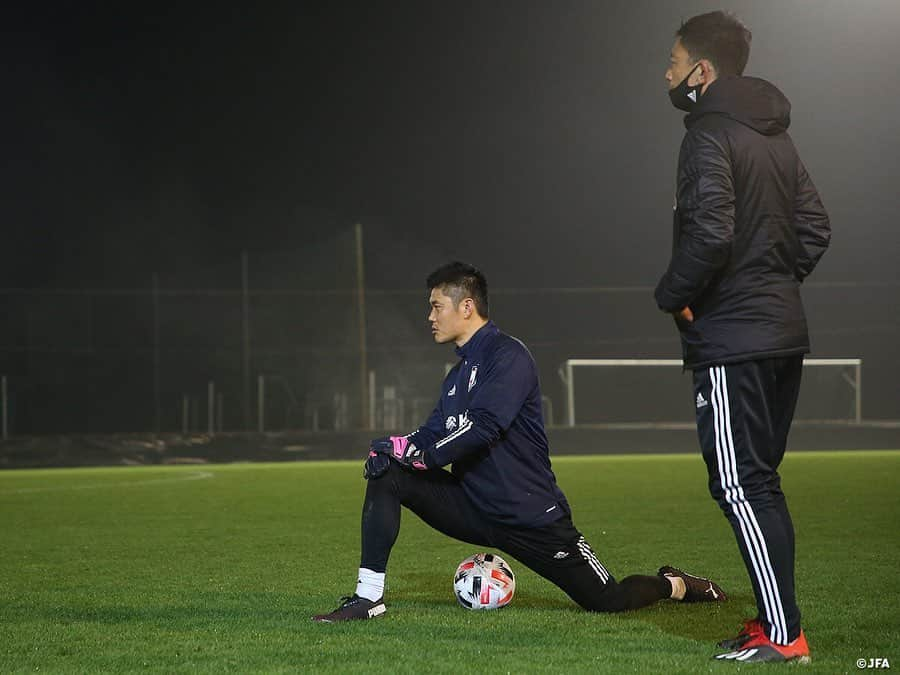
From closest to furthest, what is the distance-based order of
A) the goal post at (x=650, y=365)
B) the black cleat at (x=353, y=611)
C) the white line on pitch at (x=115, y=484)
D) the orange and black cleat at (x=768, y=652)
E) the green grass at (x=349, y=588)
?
the orange and black cleat at (x=768, y=652) < the green grass at (x=349, y=588) < the black cleat at (x=353, y=611) < the white line on pitch at (x=115, y=484) < the goal post at (x=650, y=365)

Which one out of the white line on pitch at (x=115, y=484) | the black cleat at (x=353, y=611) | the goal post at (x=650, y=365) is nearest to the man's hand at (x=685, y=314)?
the black cleat at (x=353, y=611)

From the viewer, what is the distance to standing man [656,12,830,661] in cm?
364

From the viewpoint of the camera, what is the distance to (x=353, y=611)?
4.52m

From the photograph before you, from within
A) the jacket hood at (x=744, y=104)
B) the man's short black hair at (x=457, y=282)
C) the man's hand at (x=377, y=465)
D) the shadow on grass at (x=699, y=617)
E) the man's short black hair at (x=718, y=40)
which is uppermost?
the man's short black hair at (x=718, y=40)

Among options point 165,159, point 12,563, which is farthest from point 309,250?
point 12,563

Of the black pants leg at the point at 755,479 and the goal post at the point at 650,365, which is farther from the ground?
the goal post at the point at 650,365

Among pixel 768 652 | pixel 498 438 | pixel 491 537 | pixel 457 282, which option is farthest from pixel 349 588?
pixel 768 652

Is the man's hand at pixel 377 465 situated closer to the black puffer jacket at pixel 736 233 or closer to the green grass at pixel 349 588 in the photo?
the green grass at pixel 349 588

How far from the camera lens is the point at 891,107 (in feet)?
85.7

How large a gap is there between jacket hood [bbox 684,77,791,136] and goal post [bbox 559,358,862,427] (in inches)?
649

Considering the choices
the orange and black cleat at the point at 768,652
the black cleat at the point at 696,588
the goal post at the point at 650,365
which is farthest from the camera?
the goal post at the point at 650,365

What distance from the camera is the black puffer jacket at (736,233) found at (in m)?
3.63

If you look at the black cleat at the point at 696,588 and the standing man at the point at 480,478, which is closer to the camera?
the standing man at the point at 480,478

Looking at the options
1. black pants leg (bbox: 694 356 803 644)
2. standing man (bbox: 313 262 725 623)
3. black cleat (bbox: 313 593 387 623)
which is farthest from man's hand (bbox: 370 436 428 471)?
black pants leg (bbox: 694 356 803 644)
